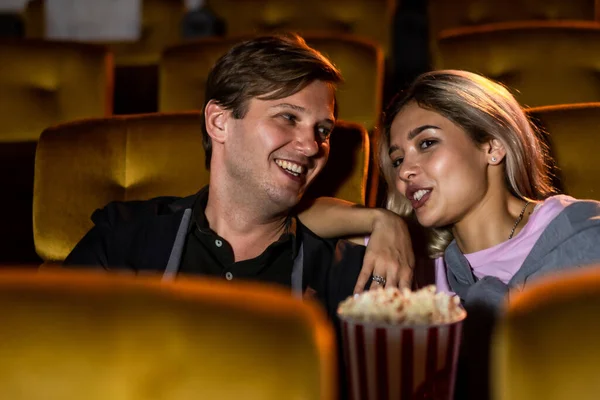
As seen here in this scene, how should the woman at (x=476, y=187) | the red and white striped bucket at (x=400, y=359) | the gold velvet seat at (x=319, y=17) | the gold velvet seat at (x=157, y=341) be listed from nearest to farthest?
the gold velvet seat at (x=157, y=341), the red and white striped bucket at (x=400, y=359), the woman at (x=476, y=187), the gold velvet seat at (x=319, y=17)

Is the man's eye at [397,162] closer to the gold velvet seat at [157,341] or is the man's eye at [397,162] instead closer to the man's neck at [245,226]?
the man's neck at [245,226]

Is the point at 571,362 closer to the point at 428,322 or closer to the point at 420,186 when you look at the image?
the point at 428,322

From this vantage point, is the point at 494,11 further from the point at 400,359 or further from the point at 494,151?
the point at 400,359

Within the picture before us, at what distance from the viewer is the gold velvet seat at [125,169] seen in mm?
1365

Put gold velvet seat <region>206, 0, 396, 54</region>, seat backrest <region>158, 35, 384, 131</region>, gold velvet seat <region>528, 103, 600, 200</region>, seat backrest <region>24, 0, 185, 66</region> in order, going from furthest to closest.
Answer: seat backrest <region>24, 0, 185, 66</region> < gold velvet seat <region>206, 0, 396, 54</region> < seat backrest <region>158, 35, 384, 131</region> < gold velvet seat <region>528, 103, 600, 200</region>

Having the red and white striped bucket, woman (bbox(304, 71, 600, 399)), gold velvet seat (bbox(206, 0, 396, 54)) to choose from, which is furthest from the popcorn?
gold velvet seat (bbox(206, 0, 396, 54))

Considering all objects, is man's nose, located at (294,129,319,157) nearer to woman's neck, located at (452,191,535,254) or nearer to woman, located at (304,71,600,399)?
woman, located at (304,71,600,399)

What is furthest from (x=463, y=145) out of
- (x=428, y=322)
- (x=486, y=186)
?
(x=428, y=322)

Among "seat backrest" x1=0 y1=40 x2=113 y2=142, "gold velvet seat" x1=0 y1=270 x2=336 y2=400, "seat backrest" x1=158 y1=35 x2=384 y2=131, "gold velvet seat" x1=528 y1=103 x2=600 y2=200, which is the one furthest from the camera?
"seat backrest" x1=0 y1=40 x2=113 y2=142

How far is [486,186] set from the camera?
1.25 m

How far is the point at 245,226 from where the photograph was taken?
4.07 feet

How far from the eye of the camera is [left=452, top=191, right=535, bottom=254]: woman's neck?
4.05ft

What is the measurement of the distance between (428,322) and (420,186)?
0.53 meters

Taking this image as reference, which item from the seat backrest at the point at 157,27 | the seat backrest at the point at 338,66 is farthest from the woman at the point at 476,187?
the seat backrest at the point at 157,27
